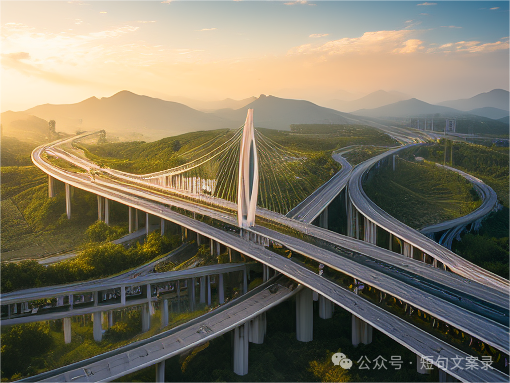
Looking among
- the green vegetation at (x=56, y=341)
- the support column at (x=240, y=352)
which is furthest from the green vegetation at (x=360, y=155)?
the support column at (x=240, y=352)

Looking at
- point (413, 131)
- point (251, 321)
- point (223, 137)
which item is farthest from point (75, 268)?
point (413, 131)

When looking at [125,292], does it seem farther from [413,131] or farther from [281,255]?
[413,131]

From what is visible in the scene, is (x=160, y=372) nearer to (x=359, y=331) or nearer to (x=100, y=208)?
(x=359, y=331)

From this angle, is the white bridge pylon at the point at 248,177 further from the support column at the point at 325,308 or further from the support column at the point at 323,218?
the support column at the point at 323,218

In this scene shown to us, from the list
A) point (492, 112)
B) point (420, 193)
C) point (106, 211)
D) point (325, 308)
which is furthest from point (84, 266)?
point (492, 112)

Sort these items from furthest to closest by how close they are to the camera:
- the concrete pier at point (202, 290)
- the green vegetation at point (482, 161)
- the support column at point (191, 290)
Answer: the green vegetation at point (482, 161) → the concrete pier at point (202, 290) → the support column at point (191, 290)
